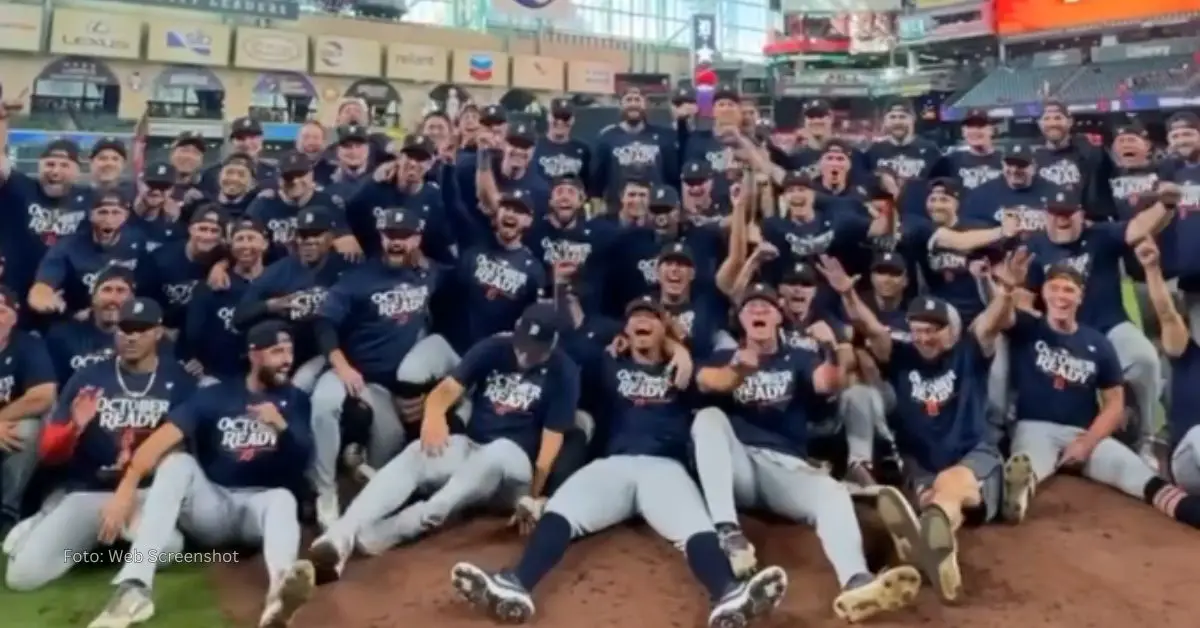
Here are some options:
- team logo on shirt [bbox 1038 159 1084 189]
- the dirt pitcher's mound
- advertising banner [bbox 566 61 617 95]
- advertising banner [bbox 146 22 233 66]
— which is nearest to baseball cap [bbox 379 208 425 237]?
the dirt pitcher's mound

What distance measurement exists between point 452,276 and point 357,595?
7.45 feet

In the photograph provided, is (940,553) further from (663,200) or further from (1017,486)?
(663,200)

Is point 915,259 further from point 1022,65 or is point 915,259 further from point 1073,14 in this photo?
point 1022,65

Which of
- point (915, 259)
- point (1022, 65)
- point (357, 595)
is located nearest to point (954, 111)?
point (1022, 65)

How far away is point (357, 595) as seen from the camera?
4.59 m

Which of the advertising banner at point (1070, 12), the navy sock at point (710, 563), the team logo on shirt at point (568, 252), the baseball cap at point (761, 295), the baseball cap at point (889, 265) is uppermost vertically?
the advertising banner at point (1070, 12)

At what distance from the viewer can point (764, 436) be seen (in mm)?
5203

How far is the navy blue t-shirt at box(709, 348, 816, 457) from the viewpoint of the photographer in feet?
17.1

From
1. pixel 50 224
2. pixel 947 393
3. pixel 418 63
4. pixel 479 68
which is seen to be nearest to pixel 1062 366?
pixel 947 393

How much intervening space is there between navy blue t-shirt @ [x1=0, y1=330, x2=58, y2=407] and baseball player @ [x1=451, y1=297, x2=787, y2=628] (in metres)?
2.42

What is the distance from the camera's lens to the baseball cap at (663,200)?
20.7ft

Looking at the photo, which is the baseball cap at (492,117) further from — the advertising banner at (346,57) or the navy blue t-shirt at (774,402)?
the advertising banner at (346,57)

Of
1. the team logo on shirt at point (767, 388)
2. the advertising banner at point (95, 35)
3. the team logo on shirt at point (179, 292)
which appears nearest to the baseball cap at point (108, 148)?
the team logo on shirt at point (179, 292)

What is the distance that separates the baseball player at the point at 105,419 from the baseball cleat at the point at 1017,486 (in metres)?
3.95
